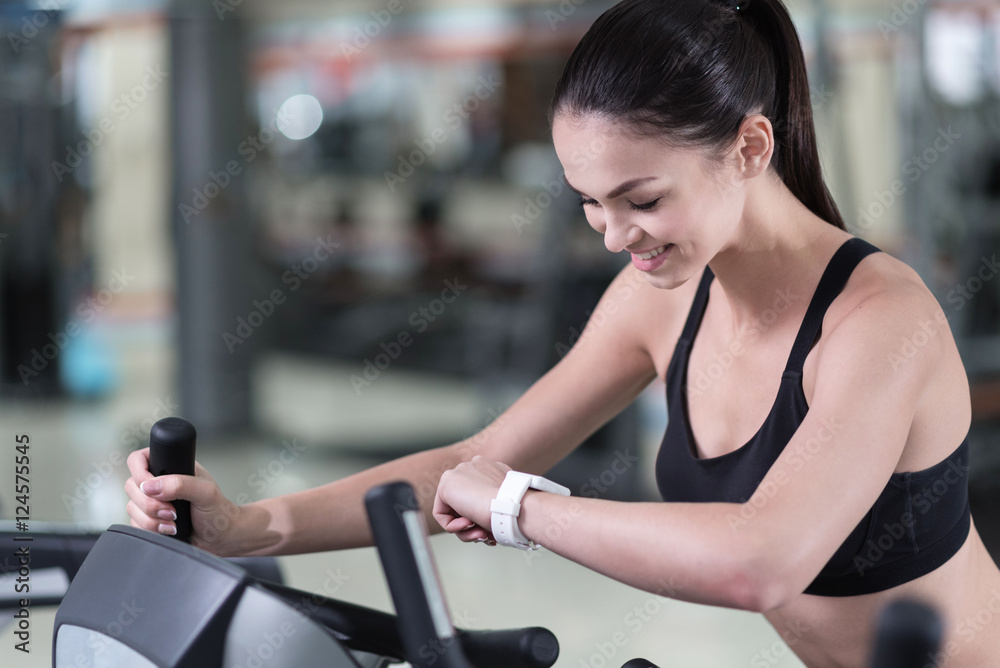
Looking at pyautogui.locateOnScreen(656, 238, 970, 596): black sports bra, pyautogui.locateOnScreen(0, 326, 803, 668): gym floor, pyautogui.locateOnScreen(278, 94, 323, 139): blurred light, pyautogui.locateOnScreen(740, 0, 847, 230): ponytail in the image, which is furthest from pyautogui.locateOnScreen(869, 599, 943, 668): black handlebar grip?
pyautogui.locateOnScreen(278, 94, 323, 139): blurred light

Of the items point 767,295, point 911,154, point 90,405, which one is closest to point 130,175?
point 90,405

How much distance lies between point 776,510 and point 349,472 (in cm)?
379

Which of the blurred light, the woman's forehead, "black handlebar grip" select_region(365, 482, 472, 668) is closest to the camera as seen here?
"black handlebar grip" select_region(365, 482, 472, 668)

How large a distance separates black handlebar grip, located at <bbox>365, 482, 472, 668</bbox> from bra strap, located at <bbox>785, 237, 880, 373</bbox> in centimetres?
50

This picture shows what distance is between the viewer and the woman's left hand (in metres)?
0.90

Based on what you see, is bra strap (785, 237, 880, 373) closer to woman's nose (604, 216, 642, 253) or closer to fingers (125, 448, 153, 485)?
woman's nose (604, 216, 642, 253)

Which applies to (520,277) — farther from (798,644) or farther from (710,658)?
(798,644)

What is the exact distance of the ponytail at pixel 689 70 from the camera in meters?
0.95

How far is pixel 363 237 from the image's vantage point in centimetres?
795

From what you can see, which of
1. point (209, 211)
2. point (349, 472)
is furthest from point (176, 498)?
point (209, 211)

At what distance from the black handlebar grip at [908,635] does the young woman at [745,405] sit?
0.19 metres

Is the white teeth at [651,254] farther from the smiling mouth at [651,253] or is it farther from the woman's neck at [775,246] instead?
the woman's neck at [775,246]

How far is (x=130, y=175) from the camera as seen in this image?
8.22m

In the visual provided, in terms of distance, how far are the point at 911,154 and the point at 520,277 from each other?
3.68 metres
